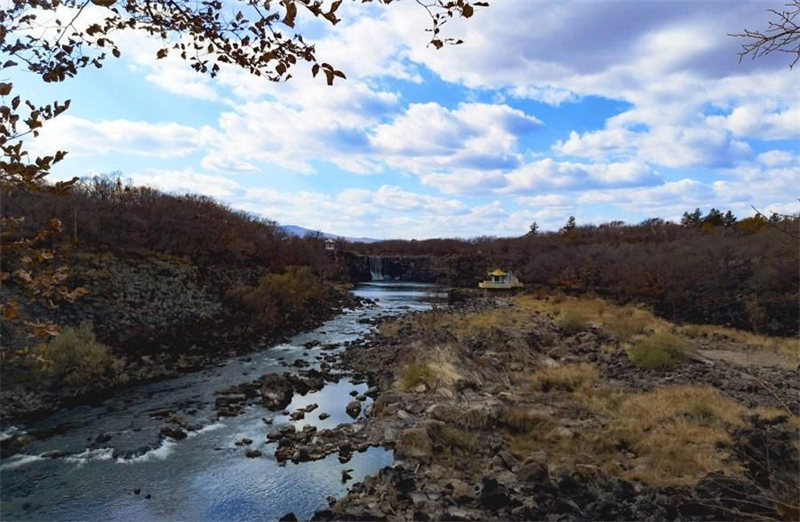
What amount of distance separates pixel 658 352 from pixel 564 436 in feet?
28.4

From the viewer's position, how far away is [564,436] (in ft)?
35.4

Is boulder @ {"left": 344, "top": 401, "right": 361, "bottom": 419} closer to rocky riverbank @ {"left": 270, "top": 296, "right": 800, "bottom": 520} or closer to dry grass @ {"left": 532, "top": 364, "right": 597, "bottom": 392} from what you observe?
rocky riverbank @ {"left": 270, "top": 296, "right": 800, "bottom": 520}

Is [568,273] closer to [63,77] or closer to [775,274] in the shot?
[775,274]

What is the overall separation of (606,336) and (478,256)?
4560 centimetres

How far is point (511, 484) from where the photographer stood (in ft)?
28.1

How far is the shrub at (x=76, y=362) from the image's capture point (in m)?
14.1

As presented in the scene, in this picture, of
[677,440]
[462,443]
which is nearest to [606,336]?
[677,440]

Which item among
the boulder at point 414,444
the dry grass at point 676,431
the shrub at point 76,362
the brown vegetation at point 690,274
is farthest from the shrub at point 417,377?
the brown vegetation at point 690,274

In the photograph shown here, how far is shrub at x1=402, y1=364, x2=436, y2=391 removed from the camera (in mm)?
14398

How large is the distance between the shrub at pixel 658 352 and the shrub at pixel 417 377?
312 inches

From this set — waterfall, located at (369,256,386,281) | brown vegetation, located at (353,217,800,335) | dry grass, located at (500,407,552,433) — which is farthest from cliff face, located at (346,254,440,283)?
dry grass, located at (500,407,552,433)

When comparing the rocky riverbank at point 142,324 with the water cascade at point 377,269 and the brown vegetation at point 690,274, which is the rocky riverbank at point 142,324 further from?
the water cascade at point 377,269

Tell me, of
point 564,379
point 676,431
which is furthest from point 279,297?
point 676,431

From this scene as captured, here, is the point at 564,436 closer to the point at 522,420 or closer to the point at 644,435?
the point at 522,420
